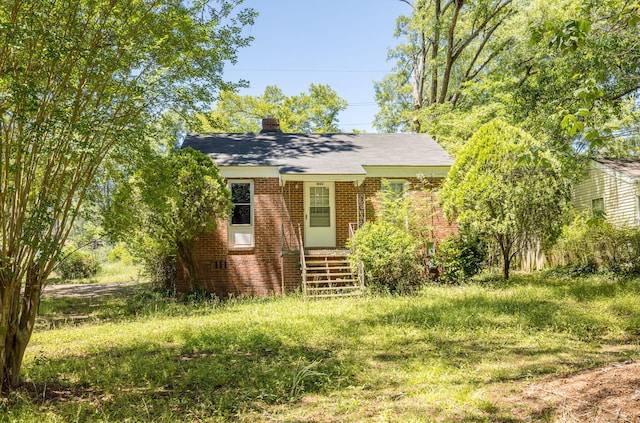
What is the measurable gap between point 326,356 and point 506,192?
812 cm

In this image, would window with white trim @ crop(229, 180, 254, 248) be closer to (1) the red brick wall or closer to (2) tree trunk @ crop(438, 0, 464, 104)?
(1) the red brick wall

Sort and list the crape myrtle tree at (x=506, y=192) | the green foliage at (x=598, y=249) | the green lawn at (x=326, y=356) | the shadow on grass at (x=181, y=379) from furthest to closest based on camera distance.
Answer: the green foliage at (x=598, y=249)
the crape myrtle tree at (x=506, y=192)
the shadow on grass at (x=181, y=379)
the green lawn at (x=326, y=356)

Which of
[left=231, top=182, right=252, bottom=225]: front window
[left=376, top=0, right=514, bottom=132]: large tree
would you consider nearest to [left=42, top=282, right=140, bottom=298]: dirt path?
[left=231, top=182, right=252, bottom=225]: front window

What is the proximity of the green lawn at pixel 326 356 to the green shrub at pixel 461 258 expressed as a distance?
2616 mm

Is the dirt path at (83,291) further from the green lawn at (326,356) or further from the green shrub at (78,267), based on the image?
the green lawn at (326,356)

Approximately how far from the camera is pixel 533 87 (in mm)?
17078

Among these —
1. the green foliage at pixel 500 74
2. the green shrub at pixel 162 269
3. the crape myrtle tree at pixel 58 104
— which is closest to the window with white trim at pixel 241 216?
the green shrub at pixel 162 269

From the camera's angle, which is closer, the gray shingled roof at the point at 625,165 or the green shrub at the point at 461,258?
the green shrub at the point at 461,258

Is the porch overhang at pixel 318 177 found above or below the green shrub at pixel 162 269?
above

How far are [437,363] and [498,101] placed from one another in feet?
59.8

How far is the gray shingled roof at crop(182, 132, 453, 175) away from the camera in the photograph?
15.4 m

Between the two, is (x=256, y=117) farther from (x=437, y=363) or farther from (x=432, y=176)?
(x=437, y=363)

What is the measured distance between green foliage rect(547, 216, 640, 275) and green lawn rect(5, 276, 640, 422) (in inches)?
151

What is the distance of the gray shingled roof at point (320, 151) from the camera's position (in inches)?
605
